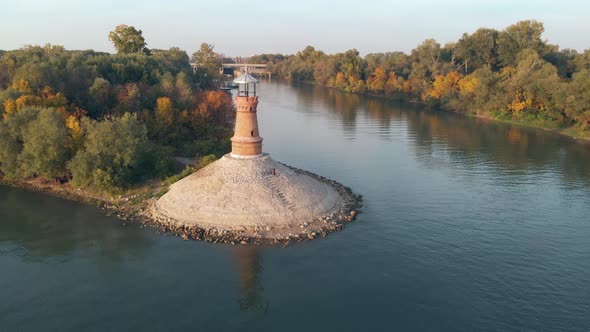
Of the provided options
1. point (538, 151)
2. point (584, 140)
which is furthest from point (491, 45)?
point (538, 151)

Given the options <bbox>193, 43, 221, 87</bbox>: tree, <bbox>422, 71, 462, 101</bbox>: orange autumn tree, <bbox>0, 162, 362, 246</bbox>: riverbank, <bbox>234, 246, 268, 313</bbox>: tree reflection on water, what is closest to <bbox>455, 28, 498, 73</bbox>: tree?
<bbox>422, 71, 462, 101</bbox>: orange autumn tree

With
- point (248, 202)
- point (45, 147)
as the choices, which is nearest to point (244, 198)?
point (248, 202)

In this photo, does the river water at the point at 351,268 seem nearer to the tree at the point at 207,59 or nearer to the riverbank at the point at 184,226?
the riverbank at the point at 184,226

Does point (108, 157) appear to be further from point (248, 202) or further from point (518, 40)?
point (518, 40)

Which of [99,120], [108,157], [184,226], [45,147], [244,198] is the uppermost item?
[99,120]

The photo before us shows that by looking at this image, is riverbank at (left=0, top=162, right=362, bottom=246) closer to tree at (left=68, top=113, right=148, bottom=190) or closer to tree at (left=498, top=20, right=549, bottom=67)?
tree at (left=68, top=113, right=148, bottom=190)

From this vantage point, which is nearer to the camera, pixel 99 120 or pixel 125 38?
pixel 99 120

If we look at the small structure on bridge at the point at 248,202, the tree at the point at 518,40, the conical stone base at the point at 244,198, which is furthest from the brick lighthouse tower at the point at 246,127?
the tree at the point at 518,40
